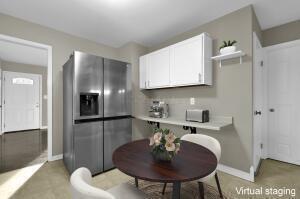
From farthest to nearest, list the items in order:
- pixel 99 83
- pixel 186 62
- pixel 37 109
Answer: pixel 37 109, pixel 186 62, pixel 99 83

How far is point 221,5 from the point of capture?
2164mm

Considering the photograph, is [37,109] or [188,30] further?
[37,109]

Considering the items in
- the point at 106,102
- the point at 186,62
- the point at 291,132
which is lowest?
the point at 291,132

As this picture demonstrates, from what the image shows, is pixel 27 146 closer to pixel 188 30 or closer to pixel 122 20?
pixel 122 20

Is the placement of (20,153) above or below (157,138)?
below

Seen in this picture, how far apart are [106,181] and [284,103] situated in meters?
3.41

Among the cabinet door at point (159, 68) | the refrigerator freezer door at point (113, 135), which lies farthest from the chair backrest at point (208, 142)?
the cabinet door at point (159, 68)

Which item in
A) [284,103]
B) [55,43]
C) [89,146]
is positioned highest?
[55,43]

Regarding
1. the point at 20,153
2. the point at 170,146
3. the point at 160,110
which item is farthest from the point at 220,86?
the point at 20,153

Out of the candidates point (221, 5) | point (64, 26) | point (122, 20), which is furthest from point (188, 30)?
point (64, 26)

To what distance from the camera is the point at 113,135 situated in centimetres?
252

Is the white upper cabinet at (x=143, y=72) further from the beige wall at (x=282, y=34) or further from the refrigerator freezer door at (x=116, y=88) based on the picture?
the beige wall at (x=282, y=34)

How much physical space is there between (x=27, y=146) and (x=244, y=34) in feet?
17.2

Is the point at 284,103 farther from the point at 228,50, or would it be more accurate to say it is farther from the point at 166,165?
the point at 166,165
